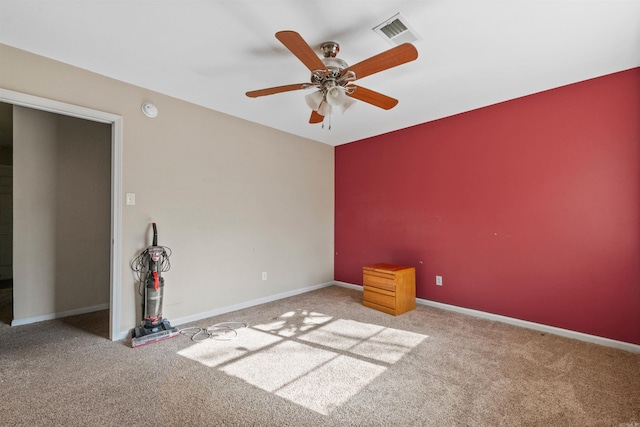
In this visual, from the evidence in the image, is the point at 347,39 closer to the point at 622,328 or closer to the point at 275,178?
A: the point at 275,178

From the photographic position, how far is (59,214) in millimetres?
3393

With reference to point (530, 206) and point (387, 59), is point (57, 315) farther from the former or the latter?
point (530, 206)

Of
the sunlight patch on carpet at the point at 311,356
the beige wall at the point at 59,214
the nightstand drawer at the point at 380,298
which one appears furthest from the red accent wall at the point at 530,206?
the beige wall at the point at 59,214

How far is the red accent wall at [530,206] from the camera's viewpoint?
2.55 m

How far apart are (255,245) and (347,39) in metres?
2.69

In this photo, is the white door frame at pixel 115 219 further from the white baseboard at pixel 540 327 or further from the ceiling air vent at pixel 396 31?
the white baseboard at pixel 540 327

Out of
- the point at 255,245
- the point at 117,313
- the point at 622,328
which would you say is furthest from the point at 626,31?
the point at 117,313

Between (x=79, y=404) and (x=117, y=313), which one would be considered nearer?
(x=79, y=404)

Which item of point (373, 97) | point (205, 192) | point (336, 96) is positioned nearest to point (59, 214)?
point (205, 192)

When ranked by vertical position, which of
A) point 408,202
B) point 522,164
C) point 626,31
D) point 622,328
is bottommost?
point 622,328

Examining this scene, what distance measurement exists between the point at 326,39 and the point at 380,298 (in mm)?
2848

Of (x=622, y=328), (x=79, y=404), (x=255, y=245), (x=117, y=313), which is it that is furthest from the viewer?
(x=255, y=245)

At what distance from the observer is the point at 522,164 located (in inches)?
121

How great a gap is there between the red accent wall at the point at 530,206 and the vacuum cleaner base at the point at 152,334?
2907mm
